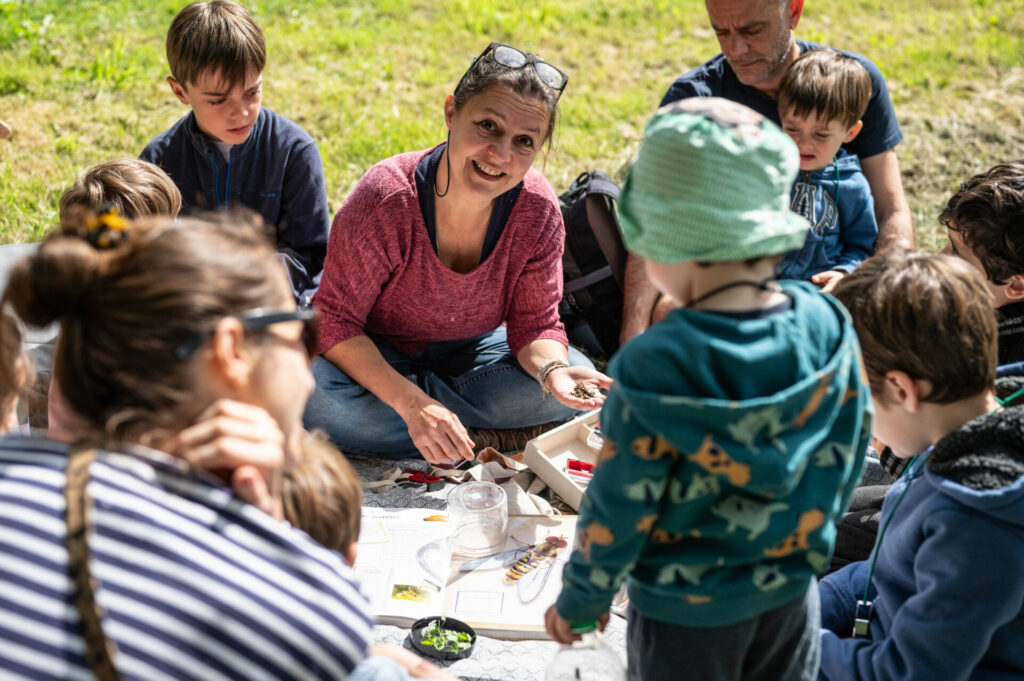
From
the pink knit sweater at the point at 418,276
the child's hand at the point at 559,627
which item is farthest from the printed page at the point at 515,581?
the pink knit sweater at the point at 418,276

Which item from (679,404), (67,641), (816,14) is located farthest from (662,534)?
(816,14)

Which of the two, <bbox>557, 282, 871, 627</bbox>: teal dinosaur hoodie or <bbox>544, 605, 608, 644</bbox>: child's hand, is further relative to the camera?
<bbox>544, 605, 608, 644</bbox>: child's hand

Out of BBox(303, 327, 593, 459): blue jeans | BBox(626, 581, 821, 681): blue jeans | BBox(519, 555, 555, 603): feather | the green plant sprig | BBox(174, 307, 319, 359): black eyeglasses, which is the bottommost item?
the green plant sprig

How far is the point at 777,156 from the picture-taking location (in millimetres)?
1222

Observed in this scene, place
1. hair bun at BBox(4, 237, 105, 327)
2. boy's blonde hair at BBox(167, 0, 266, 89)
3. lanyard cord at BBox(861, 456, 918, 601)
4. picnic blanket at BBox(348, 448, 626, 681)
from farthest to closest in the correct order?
boy's blonde hair at BBox(167, 0, 266, 89) < picnic blanket at BBox(348, 448, 626, 681) < lanyard cord at BBox(861, 456, 918, 601) < hair bun at BBox(4, 237, 105, 327)

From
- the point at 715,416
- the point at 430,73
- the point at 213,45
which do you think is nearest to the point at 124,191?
the point at 213,45

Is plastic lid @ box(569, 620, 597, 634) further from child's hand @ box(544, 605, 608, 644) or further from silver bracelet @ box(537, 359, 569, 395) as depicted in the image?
silver bracelet @ box(537, 359, 569, 395)

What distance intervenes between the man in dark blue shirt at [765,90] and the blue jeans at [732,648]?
168 centimetres

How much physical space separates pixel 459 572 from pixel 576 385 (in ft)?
2.29

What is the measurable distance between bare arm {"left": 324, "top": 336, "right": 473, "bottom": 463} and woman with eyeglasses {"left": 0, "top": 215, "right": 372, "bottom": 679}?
3.79 ft

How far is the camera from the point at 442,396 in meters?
2.77

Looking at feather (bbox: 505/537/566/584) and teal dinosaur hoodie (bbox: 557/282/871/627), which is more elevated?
Result: teal dinosaur hoodie (bbox: 557/282/871/627)

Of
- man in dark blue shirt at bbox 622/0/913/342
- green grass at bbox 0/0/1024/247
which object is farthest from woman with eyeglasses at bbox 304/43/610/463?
green grass at bbox 0/0/1024/247

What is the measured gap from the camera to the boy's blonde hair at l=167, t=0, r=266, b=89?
2.78m
